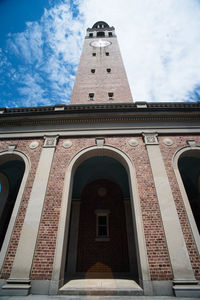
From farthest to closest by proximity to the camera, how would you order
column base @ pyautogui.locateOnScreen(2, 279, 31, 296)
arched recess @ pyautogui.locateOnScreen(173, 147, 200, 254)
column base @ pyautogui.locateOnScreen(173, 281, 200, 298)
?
arched recess @ pyautogui.locateOnScreen(173, 147, 200, 254) < column base @ pyautogui.locateOnScreen(2, 279, 31, 296) < column base @ pyautogui.locateOnScreen(173, 281, 200, 298)

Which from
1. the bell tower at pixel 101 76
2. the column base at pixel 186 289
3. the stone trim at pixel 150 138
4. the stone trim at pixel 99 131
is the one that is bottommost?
the column base at pixel 186 289

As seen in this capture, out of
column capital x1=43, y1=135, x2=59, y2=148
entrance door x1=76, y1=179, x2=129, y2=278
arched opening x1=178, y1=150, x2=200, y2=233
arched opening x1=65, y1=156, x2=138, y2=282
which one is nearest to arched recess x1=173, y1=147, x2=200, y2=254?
arched opening x1=178, y1=150, x2=200, y2=233

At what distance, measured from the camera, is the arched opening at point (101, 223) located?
809 cm

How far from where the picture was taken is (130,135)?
7.70m

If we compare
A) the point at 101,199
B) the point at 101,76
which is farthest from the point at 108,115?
the point at 101,76

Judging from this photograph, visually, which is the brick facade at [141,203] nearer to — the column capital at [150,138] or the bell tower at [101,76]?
the column capital at [150,138]

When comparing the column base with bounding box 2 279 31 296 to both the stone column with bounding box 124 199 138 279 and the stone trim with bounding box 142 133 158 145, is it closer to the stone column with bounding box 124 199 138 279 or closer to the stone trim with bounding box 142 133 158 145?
the stone column with bounding box 124 199 138 279

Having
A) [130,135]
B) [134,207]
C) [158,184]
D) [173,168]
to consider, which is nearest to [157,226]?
[134,207]

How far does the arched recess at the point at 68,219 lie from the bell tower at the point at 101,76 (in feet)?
26.0

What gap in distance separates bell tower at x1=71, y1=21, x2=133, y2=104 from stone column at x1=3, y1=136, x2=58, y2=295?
9.03 metres

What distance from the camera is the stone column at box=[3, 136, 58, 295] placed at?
4.43 metres

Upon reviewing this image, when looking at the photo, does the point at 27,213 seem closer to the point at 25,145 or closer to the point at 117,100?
the point at 25,145

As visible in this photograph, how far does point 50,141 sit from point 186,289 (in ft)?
25.0

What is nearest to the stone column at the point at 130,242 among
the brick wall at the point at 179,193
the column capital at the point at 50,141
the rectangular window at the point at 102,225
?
the rectangular window at the point at 102,225
